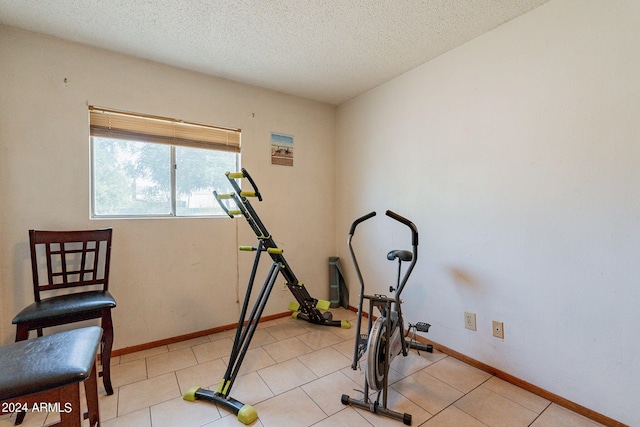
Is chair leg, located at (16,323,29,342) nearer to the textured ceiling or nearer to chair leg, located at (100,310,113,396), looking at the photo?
chair leg, located at (100,310,113,396)

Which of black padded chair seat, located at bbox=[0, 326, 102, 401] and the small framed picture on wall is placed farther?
the small framed picture on wall

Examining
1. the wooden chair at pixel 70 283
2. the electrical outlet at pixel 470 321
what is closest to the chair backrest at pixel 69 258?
the wooden chair at pixel 70 283

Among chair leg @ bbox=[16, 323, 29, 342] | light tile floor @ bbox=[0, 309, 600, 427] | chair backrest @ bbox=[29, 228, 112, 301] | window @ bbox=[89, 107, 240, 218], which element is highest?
window @ bbox=[89, 107, 240, 218]

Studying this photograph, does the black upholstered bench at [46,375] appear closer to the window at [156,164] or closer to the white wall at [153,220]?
the white wall at [153,220]

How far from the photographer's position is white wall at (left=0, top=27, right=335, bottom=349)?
191 cm

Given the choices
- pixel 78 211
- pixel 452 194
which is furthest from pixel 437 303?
pixel 78 211

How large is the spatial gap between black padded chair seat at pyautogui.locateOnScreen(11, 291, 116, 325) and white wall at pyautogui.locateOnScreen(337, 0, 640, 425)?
243cm

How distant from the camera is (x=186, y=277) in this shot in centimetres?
252

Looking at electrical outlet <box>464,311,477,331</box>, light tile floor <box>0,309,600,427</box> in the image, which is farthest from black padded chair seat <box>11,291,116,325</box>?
electrical outlet <box>464,311,477,331</box>

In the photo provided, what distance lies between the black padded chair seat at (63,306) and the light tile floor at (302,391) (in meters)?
0.58

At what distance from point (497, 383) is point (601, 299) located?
86 cm

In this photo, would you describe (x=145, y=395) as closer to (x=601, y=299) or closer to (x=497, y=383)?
(x=497, y=383)

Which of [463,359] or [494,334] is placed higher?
[494,334]

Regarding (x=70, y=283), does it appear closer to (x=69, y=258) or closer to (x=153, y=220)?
(x=69, y=258)
